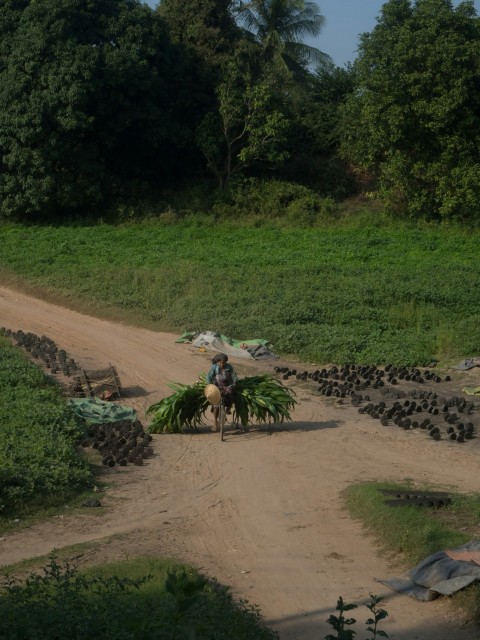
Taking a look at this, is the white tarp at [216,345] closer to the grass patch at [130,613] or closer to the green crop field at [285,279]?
the green crop field at [285,279]

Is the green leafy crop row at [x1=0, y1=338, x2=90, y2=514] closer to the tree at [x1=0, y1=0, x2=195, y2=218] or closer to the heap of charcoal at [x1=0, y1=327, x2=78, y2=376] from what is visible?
the heap of charcoal at [x1=0, y1=327, x2=78, y2=376]

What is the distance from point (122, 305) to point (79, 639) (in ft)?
67.2

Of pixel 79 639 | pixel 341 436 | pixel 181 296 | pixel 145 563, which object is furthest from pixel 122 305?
pixel 79 639

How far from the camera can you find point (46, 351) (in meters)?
21.7

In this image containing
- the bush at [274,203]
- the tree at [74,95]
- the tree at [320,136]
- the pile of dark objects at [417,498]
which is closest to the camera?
the pile of dark objects at [417,498]

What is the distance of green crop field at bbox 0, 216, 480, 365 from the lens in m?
23.7

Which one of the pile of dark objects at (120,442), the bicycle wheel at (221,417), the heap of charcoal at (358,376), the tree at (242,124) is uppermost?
the tree at (242,124)

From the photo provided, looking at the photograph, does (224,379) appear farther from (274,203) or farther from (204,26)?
(204,26)

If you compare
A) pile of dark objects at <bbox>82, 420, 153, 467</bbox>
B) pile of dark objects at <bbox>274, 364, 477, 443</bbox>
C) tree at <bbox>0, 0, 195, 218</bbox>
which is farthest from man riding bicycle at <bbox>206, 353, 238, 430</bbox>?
tree at <bbox>0, 0, 195, 218</bbox>

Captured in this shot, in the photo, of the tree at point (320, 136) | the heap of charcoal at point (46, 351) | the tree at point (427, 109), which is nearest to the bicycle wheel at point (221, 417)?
the heap of charcoal at point (46, 351)

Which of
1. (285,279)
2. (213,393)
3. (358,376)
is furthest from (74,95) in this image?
(213,393)

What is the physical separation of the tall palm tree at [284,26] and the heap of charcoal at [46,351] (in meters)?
25.1

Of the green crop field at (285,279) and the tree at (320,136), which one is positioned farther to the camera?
the tree at (320,136)

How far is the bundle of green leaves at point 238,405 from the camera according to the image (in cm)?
1565
